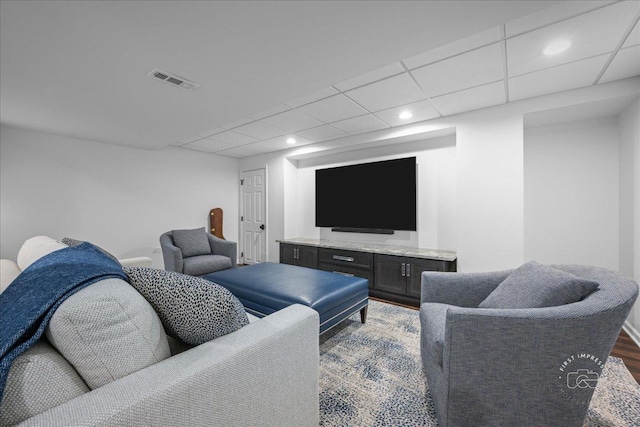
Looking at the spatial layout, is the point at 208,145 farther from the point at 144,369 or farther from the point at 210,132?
the point at 144,369

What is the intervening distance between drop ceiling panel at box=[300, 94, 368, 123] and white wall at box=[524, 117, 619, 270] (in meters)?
2.24

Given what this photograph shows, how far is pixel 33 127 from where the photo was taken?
11.1 feet

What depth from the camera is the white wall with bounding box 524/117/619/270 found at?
285 centimetres

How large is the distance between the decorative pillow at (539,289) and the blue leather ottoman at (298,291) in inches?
41.5

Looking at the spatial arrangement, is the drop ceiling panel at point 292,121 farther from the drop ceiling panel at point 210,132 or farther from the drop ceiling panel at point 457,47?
the drop ceiling panel at point 457,47

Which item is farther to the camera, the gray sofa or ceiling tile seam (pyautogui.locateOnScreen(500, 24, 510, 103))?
ceiling tile seam (pyautogui.locateOnScreen(500, 24, 510, 103))

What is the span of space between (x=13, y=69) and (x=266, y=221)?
12.8 feet

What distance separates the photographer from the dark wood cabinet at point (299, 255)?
4312mm

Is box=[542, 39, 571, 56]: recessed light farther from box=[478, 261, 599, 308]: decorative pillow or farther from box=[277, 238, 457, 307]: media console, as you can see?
box=[277, 238, 457, 307]: media console

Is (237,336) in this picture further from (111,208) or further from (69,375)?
(111,208)

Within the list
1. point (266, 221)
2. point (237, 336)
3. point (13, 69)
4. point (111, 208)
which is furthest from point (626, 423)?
point (111, 208)

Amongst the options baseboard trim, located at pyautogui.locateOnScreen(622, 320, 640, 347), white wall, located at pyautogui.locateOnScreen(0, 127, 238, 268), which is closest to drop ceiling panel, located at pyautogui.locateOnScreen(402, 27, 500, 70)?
baseboard trim, located at pyautogui.locateOnScreen(622, 320, 640, 347)

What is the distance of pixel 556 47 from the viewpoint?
192 centimetres

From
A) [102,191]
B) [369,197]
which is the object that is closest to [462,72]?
[369,197]
